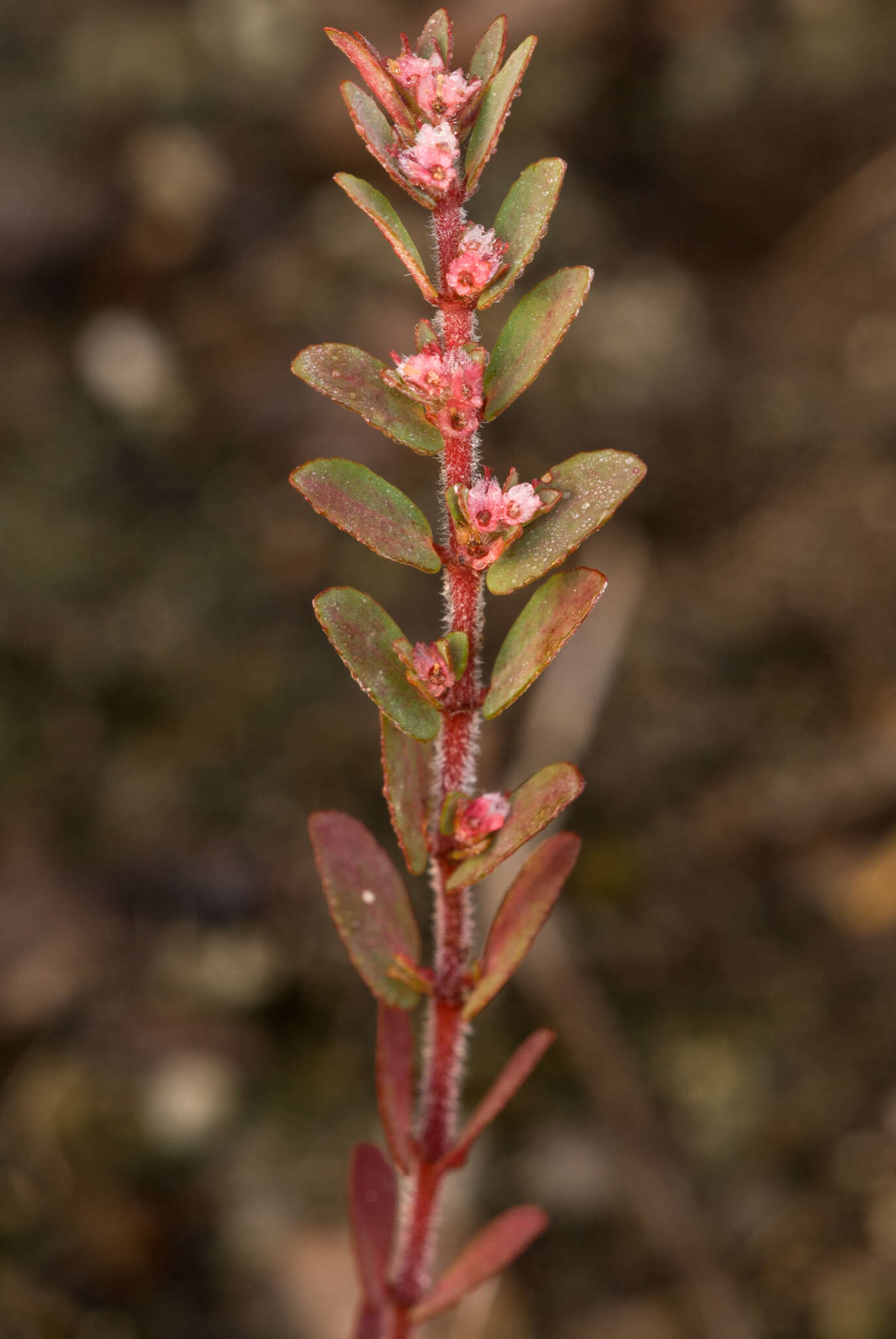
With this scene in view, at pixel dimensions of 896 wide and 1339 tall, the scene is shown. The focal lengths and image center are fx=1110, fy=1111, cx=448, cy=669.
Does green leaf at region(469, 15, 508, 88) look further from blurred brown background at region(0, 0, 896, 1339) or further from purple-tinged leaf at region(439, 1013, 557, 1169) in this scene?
blurred brown background at region(0, 0, 896, 1339)

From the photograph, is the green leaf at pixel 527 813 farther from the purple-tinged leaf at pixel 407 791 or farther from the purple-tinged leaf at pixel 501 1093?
the purple-tinged leaf at pixel 501 1093

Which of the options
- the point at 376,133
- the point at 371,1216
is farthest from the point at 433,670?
the point at 371,1216

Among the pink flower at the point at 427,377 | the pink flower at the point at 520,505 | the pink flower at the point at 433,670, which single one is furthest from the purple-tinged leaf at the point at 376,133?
the pink flower at the point at 433,670

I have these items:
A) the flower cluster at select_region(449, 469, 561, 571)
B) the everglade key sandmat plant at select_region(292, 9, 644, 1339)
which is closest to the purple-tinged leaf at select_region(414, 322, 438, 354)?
the everglade key sandmat plant at select_region(292, 9, 644, 1339)

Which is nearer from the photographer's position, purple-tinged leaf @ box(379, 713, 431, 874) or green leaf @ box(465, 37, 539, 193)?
green leaf @ box(465, 37, 539, 193)

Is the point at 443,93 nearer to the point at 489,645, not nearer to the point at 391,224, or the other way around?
the point at 391,224
